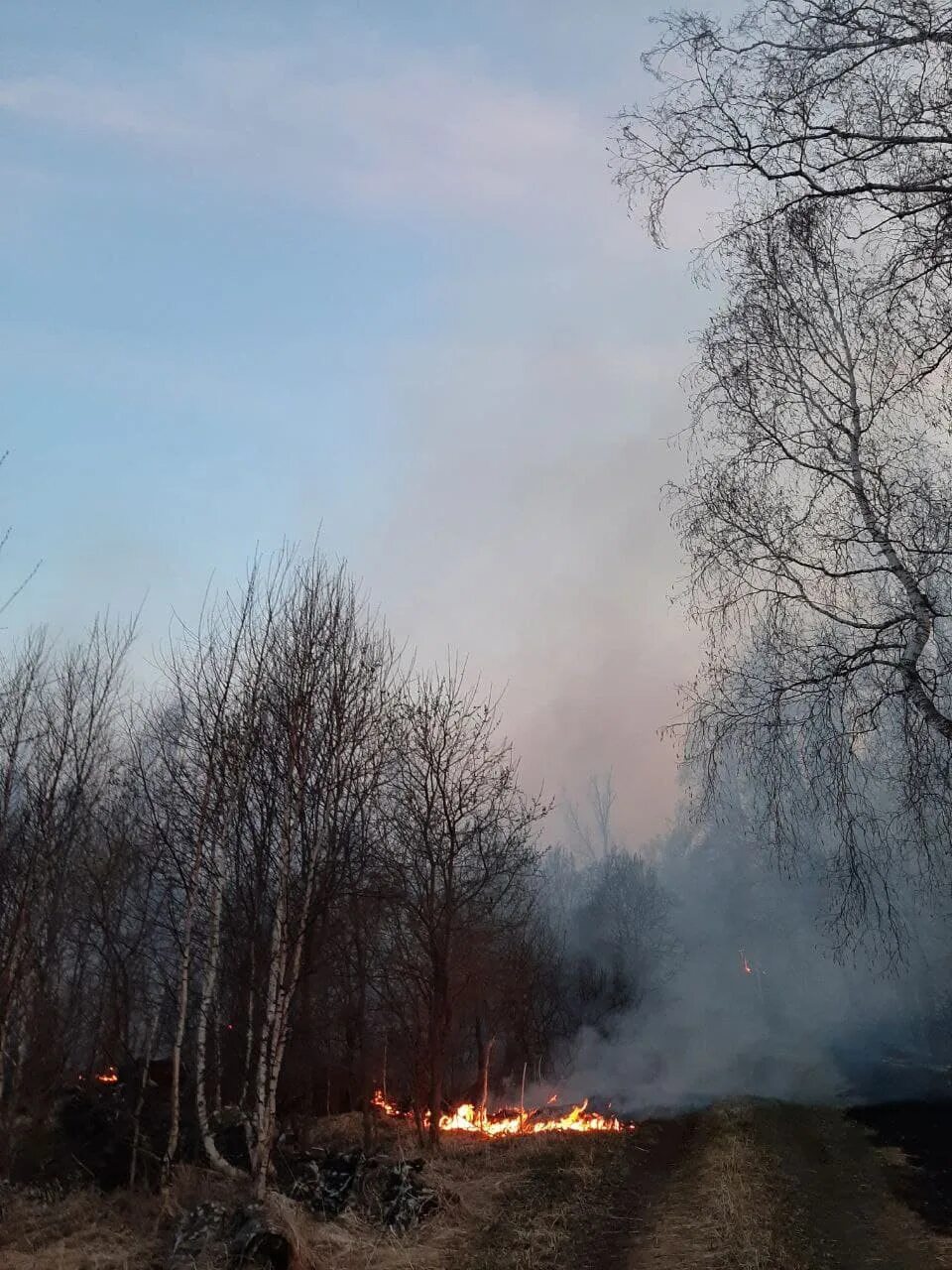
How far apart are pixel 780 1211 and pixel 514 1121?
1067cm

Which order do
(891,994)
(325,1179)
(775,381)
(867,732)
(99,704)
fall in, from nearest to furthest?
(867,732) → (775,381) → (325,1179) → (99,704) → (891,994)

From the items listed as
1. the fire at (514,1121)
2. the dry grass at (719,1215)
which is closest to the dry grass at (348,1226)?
the dry grass at (719,1215)

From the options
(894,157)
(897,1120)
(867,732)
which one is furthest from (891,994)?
(894,157)

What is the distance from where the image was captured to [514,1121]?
63.0ft

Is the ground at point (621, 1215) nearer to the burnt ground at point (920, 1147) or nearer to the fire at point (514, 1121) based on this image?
the burnt ground at point (920, 1147)

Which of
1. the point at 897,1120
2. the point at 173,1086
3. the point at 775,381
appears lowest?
the point at 897,1120

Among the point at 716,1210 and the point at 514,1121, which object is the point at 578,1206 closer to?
the point at 716,1210

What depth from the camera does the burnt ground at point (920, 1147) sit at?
1051cm

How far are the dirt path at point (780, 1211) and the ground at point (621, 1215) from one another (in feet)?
0.09

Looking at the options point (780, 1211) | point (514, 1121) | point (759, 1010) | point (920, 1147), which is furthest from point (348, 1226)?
point (759, 1010)

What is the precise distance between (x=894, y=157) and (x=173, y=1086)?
1241 centimetres

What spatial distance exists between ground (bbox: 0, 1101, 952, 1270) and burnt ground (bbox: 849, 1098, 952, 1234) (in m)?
0.06

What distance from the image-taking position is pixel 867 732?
7.07m

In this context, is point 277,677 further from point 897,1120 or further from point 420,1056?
point 897,1120
